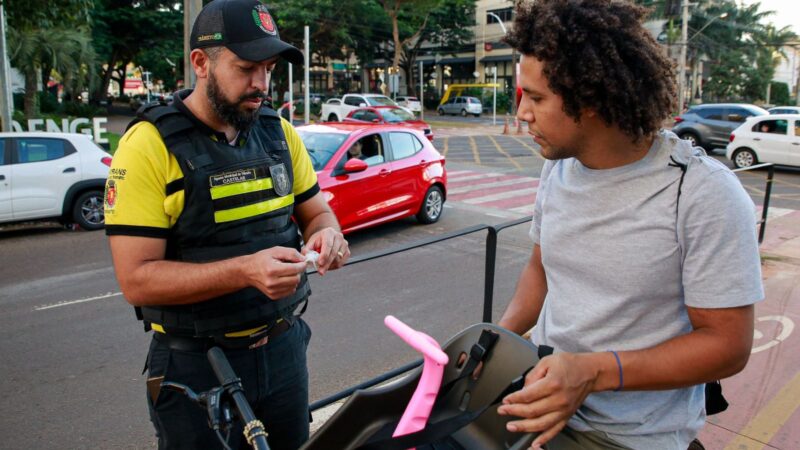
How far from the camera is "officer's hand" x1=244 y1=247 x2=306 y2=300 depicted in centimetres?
166

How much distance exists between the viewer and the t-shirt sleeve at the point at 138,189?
70.3 inches

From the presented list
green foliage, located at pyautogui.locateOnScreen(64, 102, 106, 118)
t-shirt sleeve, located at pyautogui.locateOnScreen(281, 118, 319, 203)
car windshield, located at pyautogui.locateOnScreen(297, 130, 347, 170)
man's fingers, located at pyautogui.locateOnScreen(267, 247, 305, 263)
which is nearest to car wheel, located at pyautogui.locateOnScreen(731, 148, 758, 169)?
car windshield, located at pyautogui.locateOnScreen(297, 130, 347, 170)

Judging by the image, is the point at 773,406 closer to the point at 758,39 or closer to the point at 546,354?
the point at 546,354

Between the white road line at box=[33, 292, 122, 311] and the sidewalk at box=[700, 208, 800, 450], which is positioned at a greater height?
the white road line at box=[33, 292, 122, 311]

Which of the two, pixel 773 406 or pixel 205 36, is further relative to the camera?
pixel 773 406

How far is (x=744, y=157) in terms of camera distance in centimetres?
1659

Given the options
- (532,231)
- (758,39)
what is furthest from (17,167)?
(758,39)

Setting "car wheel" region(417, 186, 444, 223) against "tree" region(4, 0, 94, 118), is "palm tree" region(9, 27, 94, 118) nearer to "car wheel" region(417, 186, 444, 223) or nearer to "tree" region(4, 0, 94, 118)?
"tree" region(4, 0, 94, 118)

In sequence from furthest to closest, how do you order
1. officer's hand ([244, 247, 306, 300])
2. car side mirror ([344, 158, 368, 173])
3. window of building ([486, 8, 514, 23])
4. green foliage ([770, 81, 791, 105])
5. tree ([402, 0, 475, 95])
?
window of building ([486, 8, 514, 23]) < green foliage ([770, 81, 791, 105]) < tree ([402, 0, 475, 95]) < car side mirror ([344, 158, 368, 173]) < officer's hand ([244, 247, 306, 300])

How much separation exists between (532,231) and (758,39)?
209 feet

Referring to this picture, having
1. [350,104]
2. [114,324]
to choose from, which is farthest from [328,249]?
[350,104]

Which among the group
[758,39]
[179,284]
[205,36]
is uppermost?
[758,39]

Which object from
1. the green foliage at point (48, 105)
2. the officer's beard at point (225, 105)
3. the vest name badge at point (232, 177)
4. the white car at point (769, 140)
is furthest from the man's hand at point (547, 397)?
the green foliage at point (48, 105)

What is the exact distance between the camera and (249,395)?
203cm
